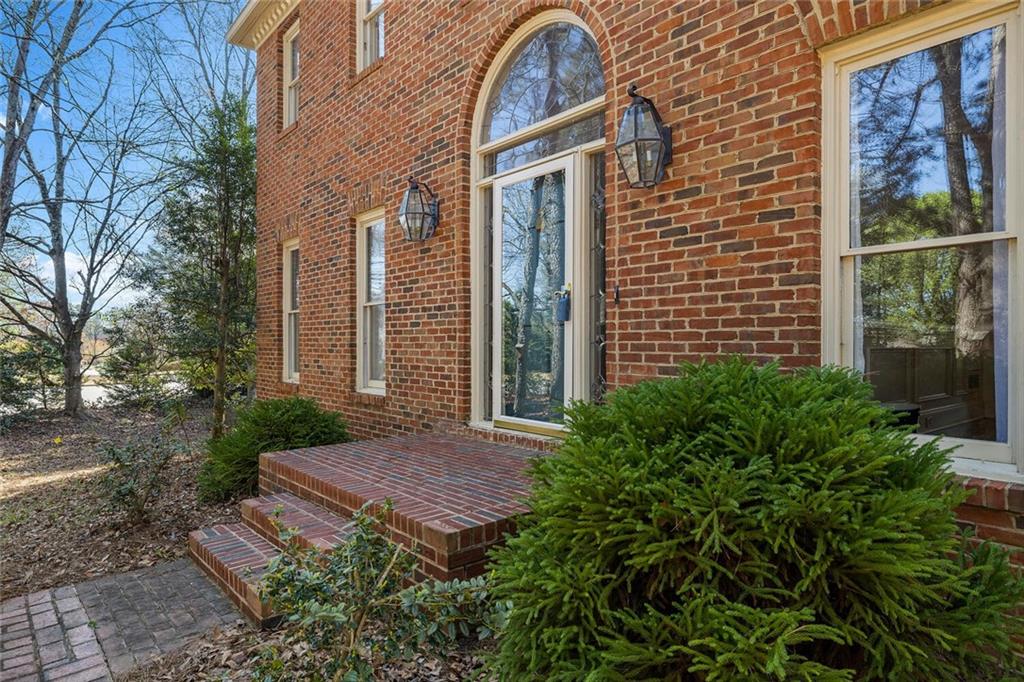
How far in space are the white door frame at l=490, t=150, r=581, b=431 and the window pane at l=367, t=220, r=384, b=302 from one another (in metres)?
1.84

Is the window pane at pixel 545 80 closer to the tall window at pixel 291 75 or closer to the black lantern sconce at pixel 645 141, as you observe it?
the black lantern sconce at pixel 645 141

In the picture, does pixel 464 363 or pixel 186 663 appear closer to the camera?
pixel 186 663

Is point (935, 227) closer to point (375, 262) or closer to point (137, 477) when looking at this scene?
point (375, 262)

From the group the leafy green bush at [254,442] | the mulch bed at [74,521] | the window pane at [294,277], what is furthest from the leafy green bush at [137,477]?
the window pane at [294,277]

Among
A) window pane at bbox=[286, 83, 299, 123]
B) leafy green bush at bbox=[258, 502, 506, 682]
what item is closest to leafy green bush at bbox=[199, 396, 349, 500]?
leafy green bush at bbox=[258, 502, 506, 682]

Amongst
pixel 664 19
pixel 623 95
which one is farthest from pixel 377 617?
pixel 664 19

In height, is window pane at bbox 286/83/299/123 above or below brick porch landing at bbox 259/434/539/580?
above

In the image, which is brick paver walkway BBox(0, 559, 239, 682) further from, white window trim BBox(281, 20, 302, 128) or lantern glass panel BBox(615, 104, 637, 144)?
white window trim BBox(281, 20, 302, 128)

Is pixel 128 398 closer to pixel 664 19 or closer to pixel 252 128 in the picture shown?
pixel 252 128

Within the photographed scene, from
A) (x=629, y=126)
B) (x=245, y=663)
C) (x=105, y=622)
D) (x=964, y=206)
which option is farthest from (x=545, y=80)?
(x=105, y=622)

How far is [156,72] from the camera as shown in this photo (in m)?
9.61

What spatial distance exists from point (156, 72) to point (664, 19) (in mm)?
9484

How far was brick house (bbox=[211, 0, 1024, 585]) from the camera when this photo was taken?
8.09 ft

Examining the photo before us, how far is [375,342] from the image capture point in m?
6.32
